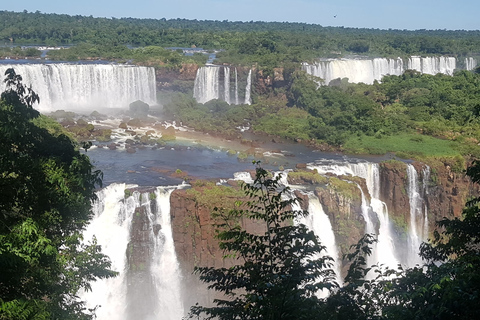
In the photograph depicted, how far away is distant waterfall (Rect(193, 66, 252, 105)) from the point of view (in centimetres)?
3975

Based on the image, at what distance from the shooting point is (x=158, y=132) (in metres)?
30.7

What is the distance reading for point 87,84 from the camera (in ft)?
119

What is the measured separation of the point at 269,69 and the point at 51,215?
107 feet

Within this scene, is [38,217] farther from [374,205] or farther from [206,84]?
[206,84]

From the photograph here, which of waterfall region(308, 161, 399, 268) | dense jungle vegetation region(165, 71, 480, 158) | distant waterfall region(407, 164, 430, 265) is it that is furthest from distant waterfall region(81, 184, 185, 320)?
dense jungle vegetation region(165, 71, 480, 158)

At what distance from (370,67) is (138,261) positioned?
37257 mm

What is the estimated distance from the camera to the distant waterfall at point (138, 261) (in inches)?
703

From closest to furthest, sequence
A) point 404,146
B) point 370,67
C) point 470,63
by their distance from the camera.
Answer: point 404,146 < point 370,67 < point 470,63

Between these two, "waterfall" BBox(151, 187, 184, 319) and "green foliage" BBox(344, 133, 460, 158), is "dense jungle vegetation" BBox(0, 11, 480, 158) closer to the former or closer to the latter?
"green foliage" BBox(344, 133, 460, 158)

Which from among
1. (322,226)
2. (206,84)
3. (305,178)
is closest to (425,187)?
(305,178)

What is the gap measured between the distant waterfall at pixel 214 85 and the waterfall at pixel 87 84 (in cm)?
323

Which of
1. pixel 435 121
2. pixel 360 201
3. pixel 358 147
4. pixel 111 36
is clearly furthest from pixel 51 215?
pixel 111 36

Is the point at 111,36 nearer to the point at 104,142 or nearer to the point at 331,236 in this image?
the point at 104,142

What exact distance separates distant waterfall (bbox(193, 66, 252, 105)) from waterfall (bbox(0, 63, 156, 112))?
3229mm
